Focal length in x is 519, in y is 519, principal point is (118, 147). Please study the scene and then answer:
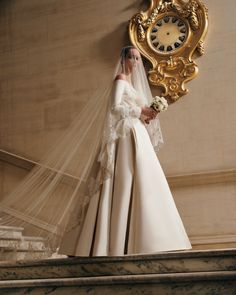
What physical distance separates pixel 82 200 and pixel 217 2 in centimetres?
373

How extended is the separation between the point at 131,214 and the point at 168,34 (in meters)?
3.64

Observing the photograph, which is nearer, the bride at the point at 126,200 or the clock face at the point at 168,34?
the bride at the point at 126,200

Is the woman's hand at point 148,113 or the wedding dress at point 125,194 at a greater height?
the woman's hand at point 148,113

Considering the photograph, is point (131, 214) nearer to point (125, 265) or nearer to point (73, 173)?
point (125, 265)

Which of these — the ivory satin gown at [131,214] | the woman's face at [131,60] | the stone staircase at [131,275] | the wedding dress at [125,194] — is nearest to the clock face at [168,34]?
the wedding dress at [125,194]

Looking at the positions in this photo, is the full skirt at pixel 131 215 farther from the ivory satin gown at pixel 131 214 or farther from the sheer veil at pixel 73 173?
the sheer veil at pixel 73 173

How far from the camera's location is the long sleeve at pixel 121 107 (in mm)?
4152

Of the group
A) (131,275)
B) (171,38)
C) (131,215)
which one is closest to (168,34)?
(171,38)

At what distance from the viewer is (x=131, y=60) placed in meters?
4.39

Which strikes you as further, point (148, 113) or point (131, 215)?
point (148, 113)

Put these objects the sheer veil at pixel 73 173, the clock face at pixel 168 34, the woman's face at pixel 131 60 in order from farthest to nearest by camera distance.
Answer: the clock face at pixel 168 34 < the woman's face at pixel 131 60 < the sheer veil at pixel 73 173

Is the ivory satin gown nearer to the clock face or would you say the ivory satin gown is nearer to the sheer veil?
the sheer veil

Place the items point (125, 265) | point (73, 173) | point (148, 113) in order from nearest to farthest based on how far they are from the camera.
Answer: point (125, 265) → point (148, 113) → point (73, 173)

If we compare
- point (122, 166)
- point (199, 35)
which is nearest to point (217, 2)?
point (199, 35)
